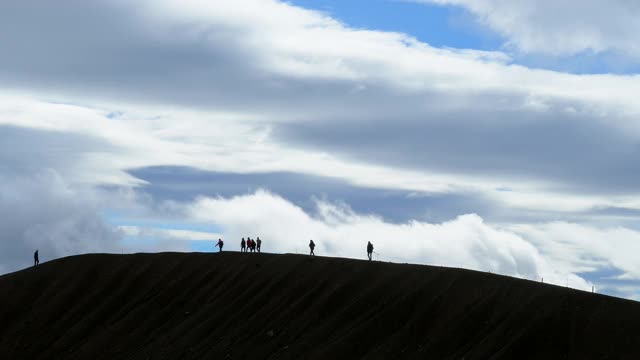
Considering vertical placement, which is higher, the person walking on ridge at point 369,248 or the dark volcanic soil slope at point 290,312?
the person walking on ridge at point 369,248

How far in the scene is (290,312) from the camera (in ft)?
240

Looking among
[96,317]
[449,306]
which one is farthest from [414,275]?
[96,317]

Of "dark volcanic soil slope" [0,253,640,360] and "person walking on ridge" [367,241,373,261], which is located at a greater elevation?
"person walking on ridge" [367,241,373,261]

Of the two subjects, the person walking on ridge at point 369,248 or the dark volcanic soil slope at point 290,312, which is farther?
the person walking on ridge at point 369,248

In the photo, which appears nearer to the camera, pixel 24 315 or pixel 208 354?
pixel 208 354

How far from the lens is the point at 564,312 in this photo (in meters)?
58.3

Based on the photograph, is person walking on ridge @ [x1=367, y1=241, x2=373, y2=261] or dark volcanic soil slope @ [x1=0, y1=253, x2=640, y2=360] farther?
person walking on ridge @ [x1=367, y1=241, x2=373, y2=261]

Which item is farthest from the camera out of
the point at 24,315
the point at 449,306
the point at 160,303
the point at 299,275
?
the point at 24,315

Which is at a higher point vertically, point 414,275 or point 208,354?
point 414,275

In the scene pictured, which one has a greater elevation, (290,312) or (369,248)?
(369,248)

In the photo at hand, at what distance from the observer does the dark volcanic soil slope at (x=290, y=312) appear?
5784 centimetres

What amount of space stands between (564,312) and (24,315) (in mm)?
54647

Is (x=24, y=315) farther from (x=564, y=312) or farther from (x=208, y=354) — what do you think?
(x=564, y=312)

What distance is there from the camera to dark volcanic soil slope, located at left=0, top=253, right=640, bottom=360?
190 ft
